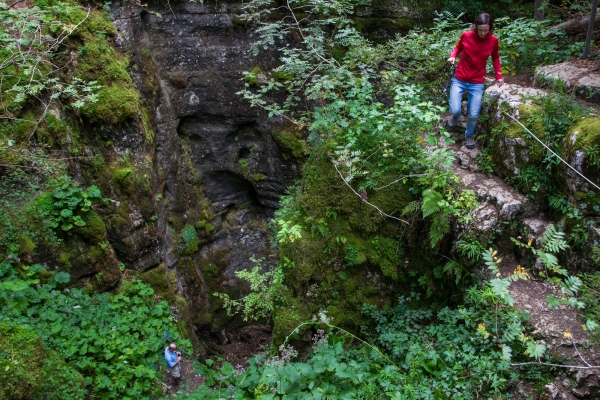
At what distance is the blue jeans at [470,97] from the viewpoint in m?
5.47

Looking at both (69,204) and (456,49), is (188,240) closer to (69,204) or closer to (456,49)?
(69,204)

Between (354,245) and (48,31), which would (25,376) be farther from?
(48,31)

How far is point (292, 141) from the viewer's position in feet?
31.6

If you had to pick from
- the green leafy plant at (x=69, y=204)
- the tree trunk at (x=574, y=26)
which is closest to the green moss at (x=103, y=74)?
the green leafy plant at (x=69, y=204)

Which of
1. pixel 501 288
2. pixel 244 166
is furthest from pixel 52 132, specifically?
pixel 501 288

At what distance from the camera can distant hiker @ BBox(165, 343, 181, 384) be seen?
18.1 ft

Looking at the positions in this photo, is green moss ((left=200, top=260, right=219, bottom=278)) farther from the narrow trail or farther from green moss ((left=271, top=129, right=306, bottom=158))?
the narrow trail

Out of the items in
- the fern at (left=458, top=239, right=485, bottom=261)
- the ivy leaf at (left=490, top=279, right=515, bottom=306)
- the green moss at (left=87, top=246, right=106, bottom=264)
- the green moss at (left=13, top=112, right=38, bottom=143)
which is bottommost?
the green moss at (left=87, top=246, right=106, bottom=264)

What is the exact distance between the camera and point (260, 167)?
10.3m

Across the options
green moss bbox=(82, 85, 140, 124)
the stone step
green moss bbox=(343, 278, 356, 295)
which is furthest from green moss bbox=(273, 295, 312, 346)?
the stone step

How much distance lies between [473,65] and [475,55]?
14cm

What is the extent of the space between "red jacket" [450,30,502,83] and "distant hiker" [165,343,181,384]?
5.99m

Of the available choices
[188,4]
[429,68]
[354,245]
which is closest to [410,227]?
[354,245]

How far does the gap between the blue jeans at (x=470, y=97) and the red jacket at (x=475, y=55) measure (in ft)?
0.28
